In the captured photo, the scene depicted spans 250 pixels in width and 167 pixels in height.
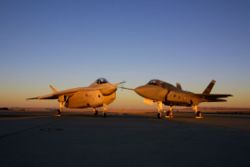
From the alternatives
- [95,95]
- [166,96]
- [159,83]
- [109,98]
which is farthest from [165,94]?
[95,95]

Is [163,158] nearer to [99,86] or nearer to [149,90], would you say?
[149,90]

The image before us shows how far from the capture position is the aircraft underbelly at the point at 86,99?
2777 centimetres

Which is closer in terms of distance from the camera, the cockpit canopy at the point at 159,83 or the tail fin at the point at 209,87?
the cockpit canopy at the point at 159,83

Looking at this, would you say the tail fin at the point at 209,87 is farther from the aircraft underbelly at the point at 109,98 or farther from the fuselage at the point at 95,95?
the fuselage at the point at 95,95

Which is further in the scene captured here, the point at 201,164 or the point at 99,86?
the point at 99,86

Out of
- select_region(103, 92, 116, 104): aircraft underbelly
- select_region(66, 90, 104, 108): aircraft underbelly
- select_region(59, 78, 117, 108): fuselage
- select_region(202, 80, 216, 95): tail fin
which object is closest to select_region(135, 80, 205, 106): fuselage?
select_region(103, 92, 116, 104): aircraft underbelly

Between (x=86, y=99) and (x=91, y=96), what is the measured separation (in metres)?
0.87

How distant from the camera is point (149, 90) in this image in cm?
2584

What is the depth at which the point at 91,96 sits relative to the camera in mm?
28141

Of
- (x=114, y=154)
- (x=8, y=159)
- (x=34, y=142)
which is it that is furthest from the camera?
(x=34, y=142)

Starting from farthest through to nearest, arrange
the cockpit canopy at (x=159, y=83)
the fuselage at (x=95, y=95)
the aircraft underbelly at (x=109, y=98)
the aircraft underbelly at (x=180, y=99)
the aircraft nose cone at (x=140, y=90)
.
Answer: the aircraft underbelly at (x=109, y=98)
the fuselage at (x=95, y=95)
the cockpit canopy at (x=159, y=83)
the aircraft underbelly at (x=180, y=99)
the aircraft nose cone at (x=140, y=90)

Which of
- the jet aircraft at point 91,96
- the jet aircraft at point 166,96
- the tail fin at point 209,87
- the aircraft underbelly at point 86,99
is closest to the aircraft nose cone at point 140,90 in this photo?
the jet aircraft at point 166,96

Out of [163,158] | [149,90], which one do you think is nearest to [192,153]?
[163,158]

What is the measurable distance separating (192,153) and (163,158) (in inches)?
39.6
